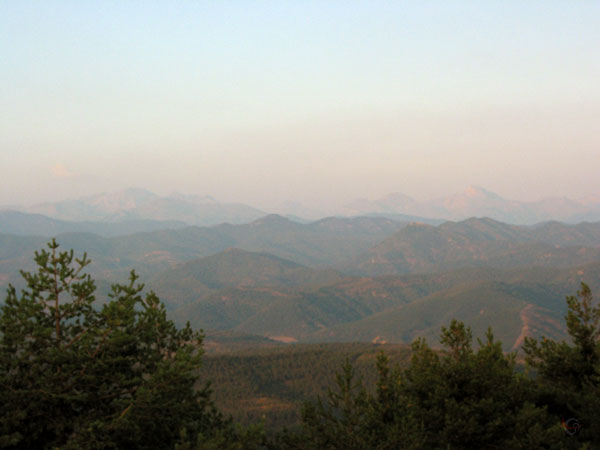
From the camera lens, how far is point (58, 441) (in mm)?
15844

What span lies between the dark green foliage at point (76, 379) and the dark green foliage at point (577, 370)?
62.2ft

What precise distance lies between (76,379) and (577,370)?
28382 millimetres

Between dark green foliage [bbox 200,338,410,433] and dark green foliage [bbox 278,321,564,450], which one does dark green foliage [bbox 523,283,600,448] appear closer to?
dark green foliage [bbox 278,321,564,450]

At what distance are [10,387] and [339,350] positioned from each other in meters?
170

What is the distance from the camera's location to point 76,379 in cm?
1630

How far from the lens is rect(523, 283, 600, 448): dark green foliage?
24500 mm

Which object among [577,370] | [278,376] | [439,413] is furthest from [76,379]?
[278,376]

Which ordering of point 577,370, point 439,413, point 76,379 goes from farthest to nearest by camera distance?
point 577,370 → point 439,413 → point 76,379

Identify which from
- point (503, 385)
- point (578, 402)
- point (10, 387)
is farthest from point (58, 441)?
point (578, 402)

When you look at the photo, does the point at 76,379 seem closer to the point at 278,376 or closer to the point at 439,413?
the point at 439,413

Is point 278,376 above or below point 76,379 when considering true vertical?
below

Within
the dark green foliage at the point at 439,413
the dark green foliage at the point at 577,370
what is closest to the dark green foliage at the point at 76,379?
the dark green foliage at the point at 439,413

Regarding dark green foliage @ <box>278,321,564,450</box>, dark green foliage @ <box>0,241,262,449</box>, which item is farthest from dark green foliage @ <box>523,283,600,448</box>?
dark green foliage @ <box>0,241,262,449</box>

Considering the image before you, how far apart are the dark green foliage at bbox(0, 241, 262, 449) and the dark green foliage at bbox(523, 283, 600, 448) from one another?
18958mm
